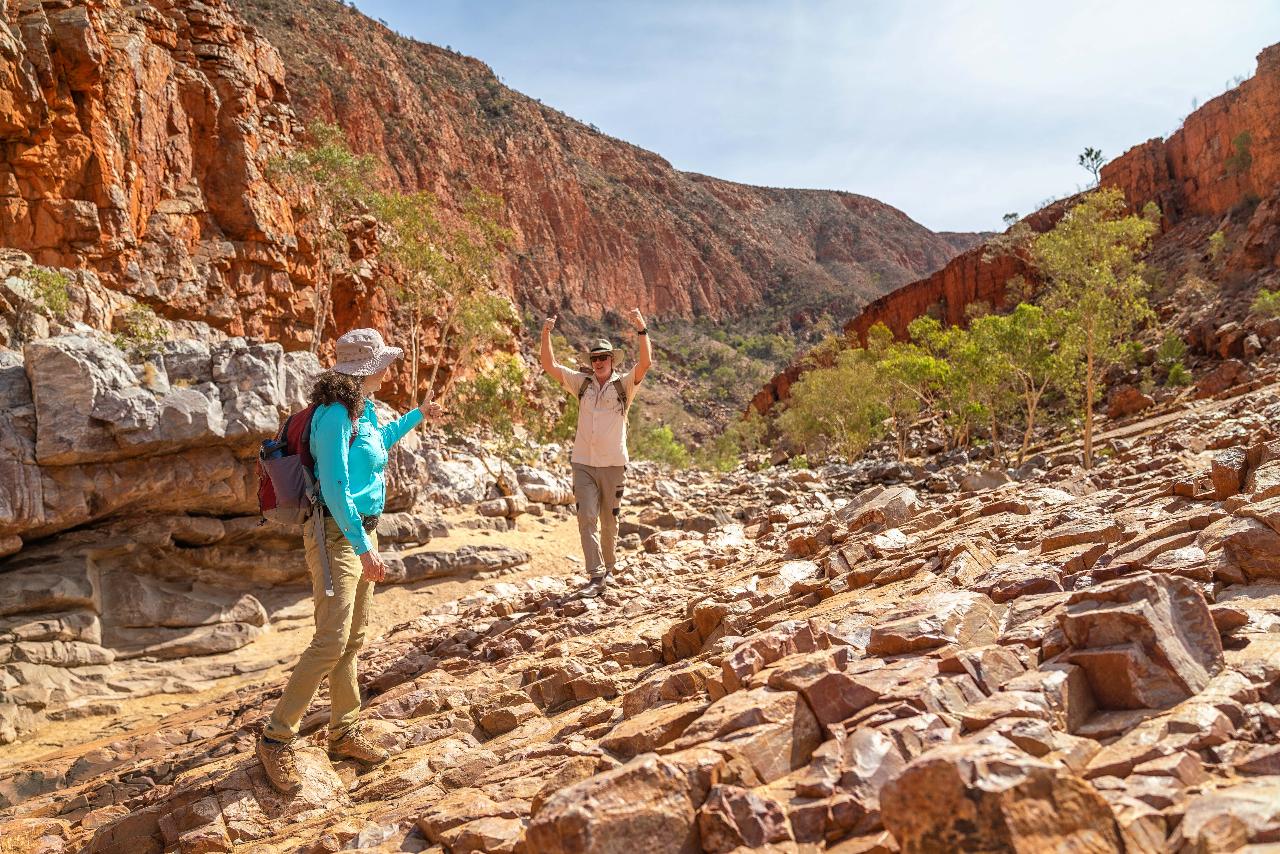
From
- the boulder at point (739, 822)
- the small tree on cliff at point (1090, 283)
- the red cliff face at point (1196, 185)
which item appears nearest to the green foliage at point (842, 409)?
the small tree on cliff at point (1090, 283)

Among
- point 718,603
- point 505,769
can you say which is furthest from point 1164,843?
point 718,603

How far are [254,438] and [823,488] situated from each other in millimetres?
11473

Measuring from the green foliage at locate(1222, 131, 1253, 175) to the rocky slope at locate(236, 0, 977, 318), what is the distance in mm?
52008

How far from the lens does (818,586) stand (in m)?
4.79

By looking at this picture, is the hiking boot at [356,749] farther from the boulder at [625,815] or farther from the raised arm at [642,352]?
the raised arm at [642,352]

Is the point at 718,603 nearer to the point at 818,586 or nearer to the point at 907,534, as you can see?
the point at 818,586

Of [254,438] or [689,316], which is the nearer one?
[254,438]

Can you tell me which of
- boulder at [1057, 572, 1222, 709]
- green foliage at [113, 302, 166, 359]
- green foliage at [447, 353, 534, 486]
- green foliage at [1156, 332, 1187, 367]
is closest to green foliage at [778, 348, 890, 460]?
green foliage at [1156, 332, 1187, 367]

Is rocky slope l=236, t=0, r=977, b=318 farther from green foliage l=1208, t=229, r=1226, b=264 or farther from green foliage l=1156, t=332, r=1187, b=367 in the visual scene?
green foliage l=1208, t=229, r=1226, b=264

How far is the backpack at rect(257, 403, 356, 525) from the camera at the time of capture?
150 inches

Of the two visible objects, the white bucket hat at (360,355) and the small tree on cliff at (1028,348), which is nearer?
the white bucket hat at (360,355)

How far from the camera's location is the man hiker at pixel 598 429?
6371 millimetres

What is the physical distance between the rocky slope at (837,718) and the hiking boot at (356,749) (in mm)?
70

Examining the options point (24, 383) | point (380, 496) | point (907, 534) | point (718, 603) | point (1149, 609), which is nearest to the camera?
point (1149, 609)
